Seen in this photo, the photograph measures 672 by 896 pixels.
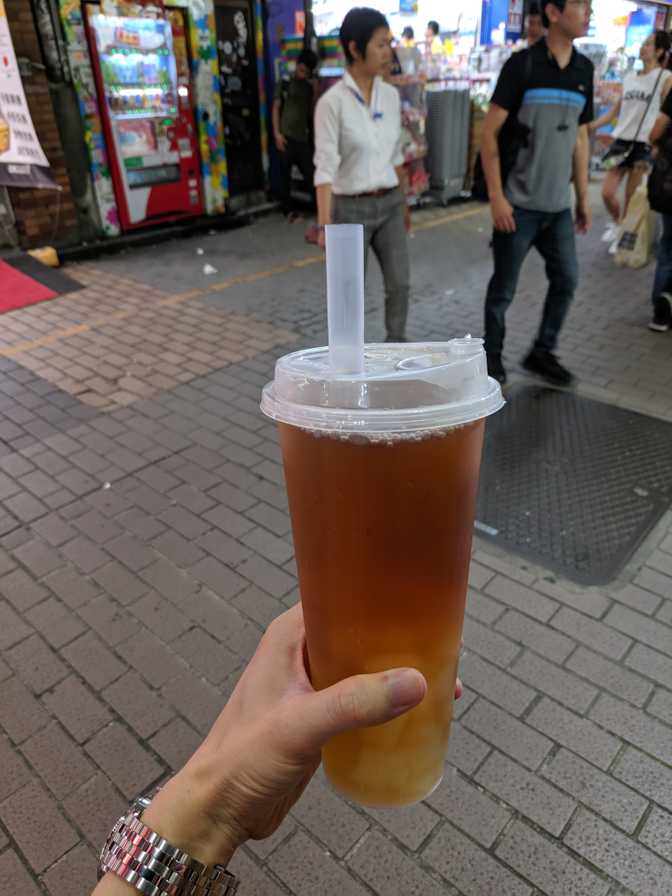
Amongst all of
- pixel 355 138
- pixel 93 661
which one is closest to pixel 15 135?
pixel 355 138

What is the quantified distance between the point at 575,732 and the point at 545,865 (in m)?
0.49

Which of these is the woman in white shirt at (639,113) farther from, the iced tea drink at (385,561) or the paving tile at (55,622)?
the iced tea drink at (385,561)

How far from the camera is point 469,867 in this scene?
6.27ft

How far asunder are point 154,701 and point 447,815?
110 cm

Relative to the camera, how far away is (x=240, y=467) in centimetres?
385

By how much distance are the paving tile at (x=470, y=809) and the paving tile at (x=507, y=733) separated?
187 mm

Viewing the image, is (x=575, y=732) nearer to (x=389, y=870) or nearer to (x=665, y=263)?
(x=389, y=870)

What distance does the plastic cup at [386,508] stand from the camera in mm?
1021

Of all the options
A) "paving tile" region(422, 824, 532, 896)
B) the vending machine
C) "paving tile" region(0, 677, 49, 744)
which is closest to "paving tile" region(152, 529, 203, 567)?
"paving tile" region(0, 677, 49, 744)

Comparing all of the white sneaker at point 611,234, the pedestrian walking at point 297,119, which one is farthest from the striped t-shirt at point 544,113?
the pedestrian walking at point 297,119

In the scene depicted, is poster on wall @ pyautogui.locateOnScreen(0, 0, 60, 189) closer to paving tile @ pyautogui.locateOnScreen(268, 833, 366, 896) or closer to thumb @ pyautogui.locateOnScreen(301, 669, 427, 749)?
paving tile @ pyautogui.locateOnScreen(268, 833, 366, 896)

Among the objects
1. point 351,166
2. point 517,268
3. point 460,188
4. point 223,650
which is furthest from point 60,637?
point 460,188

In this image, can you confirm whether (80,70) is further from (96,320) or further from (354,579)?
(354,579)

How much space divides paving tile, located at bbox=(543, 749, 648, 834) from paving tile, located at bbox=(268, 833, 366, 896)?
2.39 ft
